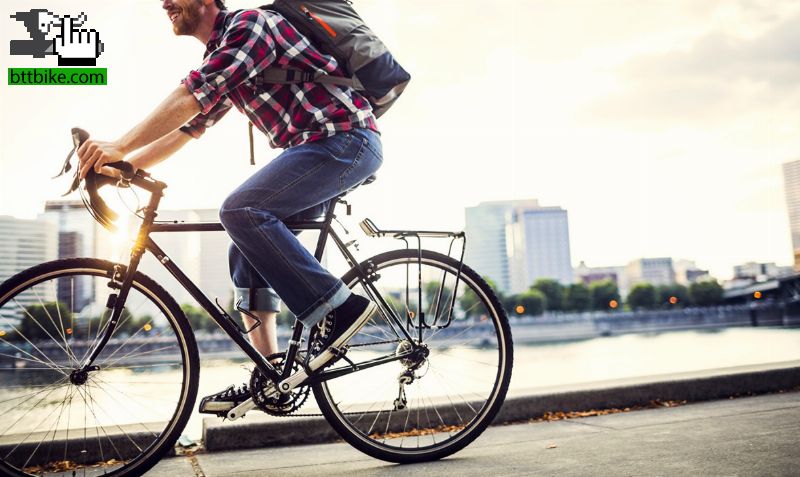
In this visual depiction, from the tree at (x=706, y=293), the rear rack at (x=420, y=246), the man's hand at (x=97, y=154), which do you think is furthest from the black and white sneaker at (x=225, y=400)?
the tree at (x=706, y=293)

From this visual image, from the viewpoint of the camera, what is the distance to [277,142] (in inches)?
97.7

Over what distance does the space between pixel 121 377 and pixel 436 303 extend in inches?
52.1

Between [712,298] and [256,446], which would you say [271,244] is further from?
[712,298]

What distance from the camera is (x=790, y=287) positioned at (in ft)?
264

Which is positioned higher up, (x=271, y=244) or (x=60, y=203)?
(x=60, y=203)

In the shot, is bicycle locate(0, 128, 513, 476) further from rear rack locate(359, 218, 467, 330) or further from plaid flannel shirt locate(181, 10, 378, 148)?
plaid flannel shirt locate(181, 10, 378, 148)

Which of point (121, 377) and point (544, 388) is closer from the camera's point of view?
point (121, 377)

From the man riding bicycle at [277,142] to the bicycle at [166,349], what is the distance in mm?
99

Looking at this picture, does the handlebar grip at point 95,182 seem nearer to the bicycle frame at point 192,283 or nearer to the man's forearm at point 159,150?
the bicycle frame at point 192,283

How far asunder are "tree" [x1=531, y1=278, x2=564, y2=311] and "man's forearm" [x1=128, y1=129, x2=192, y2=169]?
107827 mm

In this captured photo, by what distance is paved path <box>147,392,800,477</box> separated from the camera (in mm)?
2270

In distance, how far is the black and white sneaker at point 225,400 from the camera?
2287 mm

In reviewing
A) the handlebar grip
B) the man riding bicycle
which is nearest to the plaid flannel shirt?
the man riding bicycle

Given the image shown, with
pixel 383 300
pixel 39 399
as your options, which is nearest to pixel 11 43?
pixel 39 399
